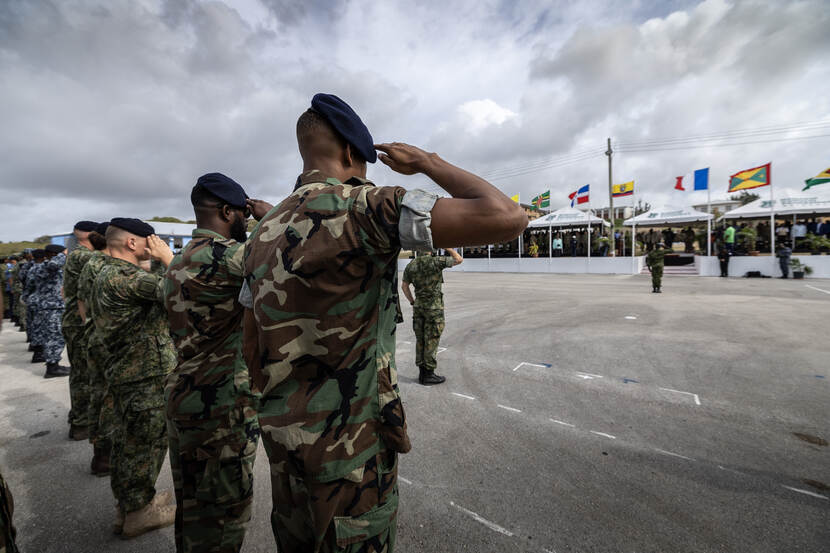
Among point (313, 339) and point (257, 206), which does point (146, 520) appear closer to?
point (257, 206)

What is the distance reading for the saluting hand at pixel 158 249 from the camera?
96.4 inches

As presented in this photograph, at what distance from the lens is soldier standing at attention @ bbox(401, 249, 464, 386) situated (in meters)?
4.85

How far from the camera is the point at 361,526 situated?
1212mm

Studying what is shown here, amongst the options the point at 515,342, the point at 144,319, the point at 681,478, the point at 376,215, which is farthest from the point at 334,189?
the point at 515,342

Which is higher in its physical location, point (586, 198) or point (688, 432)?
point (586, 198)

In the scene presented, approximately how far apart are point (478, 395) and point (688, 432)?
2.01 meters

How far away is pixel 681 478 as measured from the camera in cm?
274

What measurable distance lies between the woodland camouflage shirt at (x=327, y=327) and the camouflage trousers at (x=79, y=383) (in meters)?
3.60

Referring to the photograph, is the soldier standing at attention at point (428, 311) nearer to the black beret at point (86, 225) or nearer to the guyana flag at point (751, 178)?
the black beret at point (86, 225)

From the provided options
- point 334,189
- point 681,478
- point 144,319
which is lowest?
point 681,478

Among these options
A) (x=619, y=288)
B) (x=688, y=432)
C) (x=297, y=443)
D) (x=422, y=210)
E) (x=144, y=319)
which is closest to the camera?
(x=422, y=210)

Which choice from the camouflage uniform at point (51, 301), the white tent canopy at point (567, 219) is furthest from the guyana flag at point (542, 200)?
the camouflage uniform at point (51, 301)

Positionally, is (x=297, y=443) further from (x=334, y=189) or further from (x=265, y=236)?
(x=334, y=189)

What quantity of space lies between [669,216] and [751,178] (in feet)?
12.0
